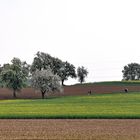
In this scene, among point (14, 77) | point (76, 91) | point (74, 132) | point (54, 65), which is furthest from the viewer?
point (54, 65)

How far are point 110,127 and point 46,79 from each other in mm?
93414

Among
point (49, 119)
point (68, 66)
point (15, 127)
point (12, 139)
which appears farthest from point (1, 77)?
point (12, 139)


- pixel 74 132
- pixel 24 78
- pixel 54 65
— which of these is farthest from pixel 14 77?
pixel 74 132

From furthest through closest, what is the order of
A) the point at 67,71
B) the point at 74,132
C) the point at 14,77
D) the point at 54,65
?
1. the point at 67,71
2. the point at 54,65
3. the point at 14,77
4. the point at 74,132

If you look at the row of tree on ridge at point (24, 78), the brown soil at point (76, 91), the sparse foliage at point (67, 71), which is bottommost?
the brown soil at point (76, 91)

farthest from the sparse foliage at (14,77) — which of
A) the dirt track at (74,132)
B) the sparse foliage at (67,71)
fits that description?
the dirt track at (74,132)

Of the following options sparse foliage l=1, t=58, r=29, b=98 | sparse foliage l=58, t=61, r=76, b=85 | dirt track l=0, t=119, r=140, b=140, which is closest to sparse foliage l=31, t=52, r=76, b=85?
sparse foliage l=58, t=61, r=76, b=85

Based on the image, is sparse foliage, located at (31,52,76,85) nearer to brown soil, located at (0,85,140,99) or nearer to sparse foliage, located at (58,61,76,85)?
sparse foliage, located at (58,61,76,85)

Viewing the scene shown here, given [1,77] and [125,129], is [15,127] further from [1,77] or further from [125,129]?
[1,77]

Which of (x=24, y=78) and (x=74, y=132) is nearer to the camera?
(x=74, y=132)

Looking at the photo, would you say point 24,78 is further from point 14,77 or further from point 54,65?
point 54,65

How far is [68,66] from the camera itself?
176 m

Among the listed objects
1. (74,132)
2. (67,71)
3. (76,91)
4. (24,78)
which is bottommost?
(74,132)

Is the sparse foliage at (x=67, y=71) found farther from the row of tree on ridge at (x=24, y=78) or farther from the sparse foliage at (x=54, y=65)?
the row of tree on ridge at (x=24, y=78)
